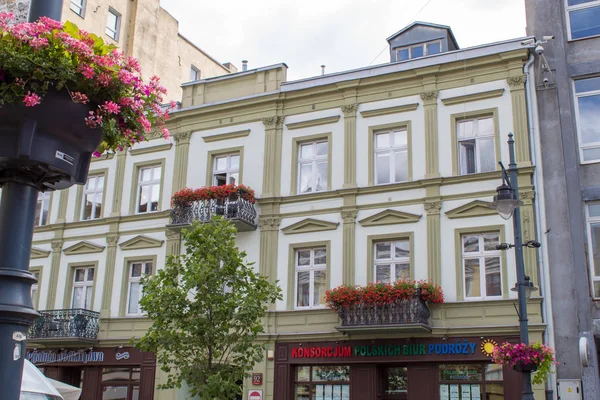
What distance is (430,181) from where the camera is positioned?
20.8 metres

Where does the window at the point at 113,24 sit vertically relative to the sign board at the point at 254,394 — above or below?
above

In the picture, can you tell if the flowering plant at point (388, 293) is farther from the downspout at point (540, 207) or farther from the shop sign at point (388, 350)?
the downspout at point (540, 207)

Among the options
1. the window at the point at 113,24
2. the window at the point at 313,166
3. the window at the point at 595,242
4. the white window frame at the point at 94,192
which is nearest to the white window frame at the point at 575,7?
the window at the point at 595,242

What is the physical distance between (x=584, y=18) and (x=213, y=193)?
1248 cm

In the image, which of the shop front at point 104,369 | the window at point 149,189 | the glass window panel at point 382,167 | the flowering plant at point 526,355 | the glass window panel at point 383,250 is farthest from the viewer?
the window at point 149,189

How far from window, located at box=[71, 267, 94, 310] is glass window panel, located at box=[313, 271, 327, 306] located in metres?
8.81

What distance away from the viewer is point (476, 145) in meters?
20.8

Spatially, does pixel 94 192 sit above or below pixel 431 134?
below

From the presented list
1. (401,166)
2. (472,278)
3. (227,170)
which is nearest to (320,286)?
(401,166)

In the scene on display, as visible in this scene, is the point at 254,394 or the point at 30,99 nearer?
the point at 30,99

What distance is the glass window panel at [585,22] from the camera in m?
20.5

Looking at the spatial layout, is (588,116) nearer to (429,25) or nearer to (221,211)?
(429,25)

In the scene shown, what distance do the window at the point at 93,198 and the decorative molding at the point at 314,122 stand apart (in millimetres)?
8118

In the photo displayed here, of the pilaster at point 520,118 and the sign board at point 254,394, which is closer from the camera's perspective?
the pilaster at point 520,118
